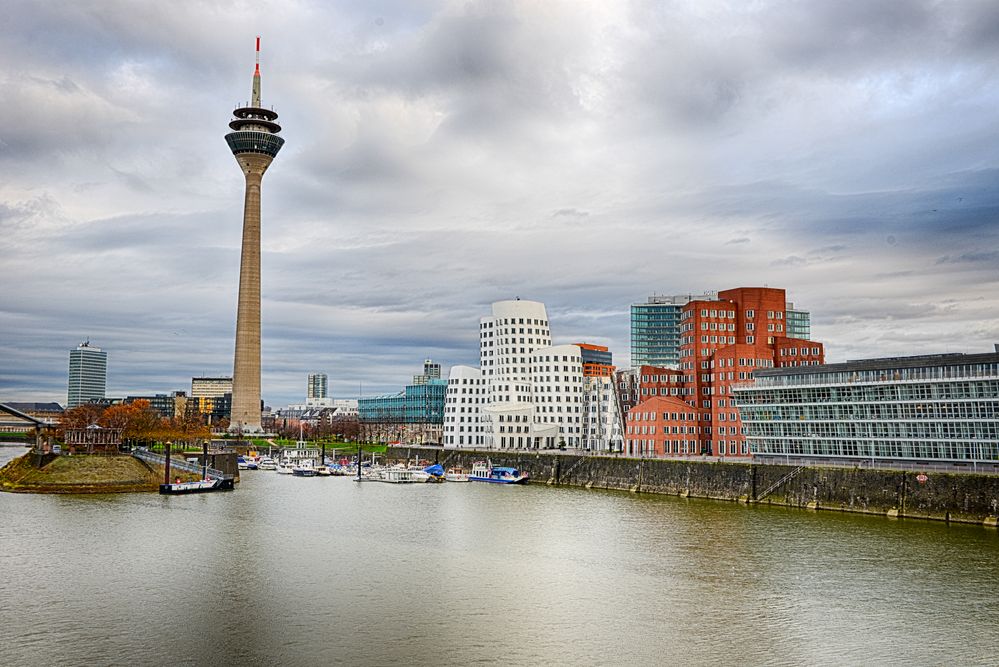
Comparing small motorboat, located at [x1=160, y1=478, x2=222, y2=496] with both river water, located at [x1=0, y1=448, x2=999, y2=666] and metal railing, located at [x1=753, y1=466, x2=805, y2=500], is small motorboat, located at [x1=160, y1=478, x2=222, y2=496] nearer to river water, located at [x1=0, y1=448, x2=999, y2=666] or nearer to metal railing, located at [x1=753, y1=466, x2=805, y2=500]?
river water, located at [x1=0, y1=448, x2=999, y2=666]

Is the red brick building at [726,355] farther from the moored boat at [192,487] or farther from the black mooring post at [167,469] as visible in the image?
the black mooring post at [167,469]

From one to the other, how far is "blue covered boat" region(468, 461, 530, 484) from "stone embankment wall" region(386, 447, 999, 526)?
305cm

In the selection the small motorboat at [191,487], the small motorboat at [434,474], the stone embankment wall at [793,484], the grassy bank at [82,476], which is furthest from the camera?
the small motorboat at [434,474]

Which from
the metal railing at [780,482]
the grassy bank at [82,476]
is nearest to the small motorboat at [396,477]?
the grassy bank at [82,476]

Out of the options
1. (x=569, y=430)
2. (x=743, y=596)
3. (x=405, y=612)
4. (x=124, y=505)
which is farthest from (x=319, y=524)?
(x=569, y=430)

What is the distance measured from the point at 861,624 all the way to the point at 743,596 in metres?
6.84

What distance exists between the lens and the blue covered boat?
126688 millimetres

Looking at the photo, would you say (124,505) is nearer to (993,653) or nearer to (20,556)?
(20,556)

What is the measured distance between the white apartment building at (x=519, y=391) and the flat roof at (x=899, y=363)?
5965cm

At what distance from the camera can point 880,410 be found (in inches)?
3561

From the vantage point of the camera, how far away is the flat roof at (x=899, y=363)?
8131 cm

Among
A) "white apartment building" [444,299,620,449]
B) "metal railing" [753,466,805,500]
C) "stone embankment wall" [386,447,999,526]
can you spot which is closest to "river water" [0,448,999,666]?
"stone embankment wall" [386,447,999,526]

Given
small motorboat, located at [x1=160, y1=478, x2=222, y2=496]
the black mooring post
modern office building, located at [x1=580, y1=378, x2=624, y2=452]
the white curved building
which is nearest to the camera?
small motorboat, located at [x1=160, y1=478, x2=222, y2=496]

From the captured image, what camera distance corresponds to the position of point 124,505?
87500mm
